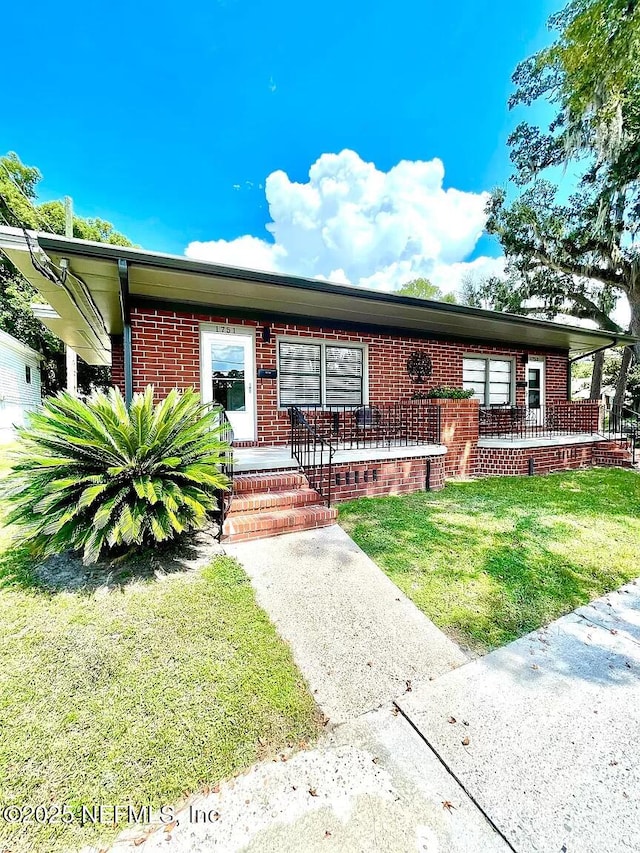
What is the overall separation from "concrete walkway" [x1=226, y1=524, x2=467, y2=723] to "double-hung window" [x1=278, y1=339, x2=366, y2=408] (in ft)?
11.8

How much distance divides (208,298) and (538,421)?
29.6 feet

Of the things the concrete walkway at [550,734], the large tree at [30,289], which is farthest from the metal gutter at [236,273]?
the large tree at [30,289]

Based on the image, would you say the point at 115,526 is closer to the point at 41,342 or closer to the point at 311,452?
the point at 311,452

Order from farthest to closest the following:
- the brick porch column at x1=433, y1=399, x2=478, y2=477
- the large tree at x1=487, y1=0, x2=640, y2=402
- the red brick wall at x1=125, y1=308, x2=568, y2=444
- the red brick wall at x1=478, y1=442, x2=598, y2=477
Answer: the large tree at x1=487, y1=0, x2=640, y2=402
the red brick wall at x1=478, y1=442, x2=598, y2=477
the brick porch column at x1=433, y1=399, x2=478, y2=477
the red brick wall at x1=125, y1=308, x2=568, y2=444

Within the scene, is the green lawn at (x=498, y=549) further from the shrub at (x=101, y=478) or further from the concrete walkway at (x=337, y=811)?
the shrub at (x=101, y=478)

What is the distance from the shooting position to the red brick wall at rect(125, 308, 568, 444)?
5.71 meters

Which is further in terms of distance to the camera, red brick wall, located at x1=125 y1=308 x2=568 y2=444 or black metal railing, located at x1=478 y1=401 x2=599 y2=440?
black metal railing, located at x1=478 y1=401 x2=599 y2=440

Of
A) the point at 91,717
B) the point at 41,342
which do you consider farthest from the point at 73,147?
the point at 91,717

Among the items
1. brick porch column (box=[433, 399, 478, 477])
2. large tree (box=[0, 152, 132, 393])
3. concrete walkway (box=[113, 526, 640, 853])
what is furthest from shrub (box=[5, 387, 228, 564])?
large tree (box=[0, 152, 132, 393])

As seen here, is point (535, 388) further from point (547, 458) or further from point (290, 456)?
point (290, 456)

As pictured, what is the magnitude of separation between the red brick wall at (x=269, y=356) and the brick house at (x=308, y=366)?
2 cm

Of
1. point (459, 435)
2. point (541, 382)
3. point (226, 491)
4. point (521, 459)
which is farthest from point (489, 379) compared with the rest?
point (226, 491)

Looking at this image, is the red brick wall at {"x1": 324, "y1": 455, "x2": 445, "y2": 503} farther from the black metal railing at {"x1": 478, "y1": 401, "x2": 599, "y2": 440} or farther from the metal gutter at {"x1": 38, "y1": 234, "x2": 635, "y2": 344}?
the black metal railing at {"x1": 478, "y1": 401, "x2": 599, "y2": 440}

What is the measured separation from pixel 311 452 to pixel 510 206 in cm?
1322
